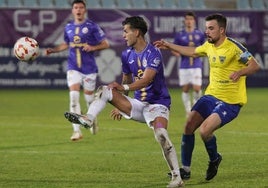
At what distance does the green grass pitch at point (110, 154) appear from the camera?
10.9 meters

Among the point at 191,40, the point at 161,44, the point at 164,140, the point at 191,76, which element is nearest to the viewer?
the point at 164,140

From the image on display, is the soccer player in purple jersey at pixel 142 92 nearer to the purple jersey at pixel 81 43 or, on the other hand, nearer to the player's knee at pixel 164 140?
the player's knee at pixel 164 140

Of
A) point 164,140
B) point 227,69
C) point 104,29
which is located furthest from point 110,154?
point 104,29

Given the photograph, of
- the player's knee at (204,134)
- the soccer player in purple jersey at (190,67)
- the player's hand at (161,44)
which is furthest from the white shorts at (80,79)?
the player's knee at (204,134)

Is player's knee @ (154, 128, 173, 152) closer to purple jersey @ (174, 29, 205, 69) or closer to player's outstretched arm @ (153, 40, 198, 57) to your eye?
player's outstretched arm @ (153, 40, 198, 57)

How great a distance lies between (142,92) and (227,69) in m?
1.24

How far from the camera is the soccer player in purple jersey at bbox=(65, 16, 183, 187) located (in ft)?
33.0

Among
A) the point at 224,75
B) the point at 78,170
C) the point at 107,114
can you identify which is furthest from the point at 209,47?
the point at 107,114

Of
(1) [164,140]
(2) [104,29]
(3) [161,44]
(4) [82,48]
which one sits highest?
(3) [161,44]

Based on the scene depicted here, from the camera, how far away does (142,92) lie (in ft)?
35.0

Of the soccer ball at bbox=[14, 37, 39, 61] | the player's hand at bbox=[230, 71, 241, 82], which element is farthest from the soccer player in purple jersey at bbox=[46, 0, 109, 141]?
the player's hand at bbox=[230, 71, 241, 82]

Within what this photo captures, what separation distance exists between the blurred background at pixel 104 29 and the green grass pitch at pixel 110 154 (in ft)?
26.2

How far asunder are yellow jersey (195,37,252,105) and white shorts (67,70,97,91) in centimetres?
586

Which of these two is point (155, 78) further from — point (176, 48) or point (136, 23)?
point (176, 48)
